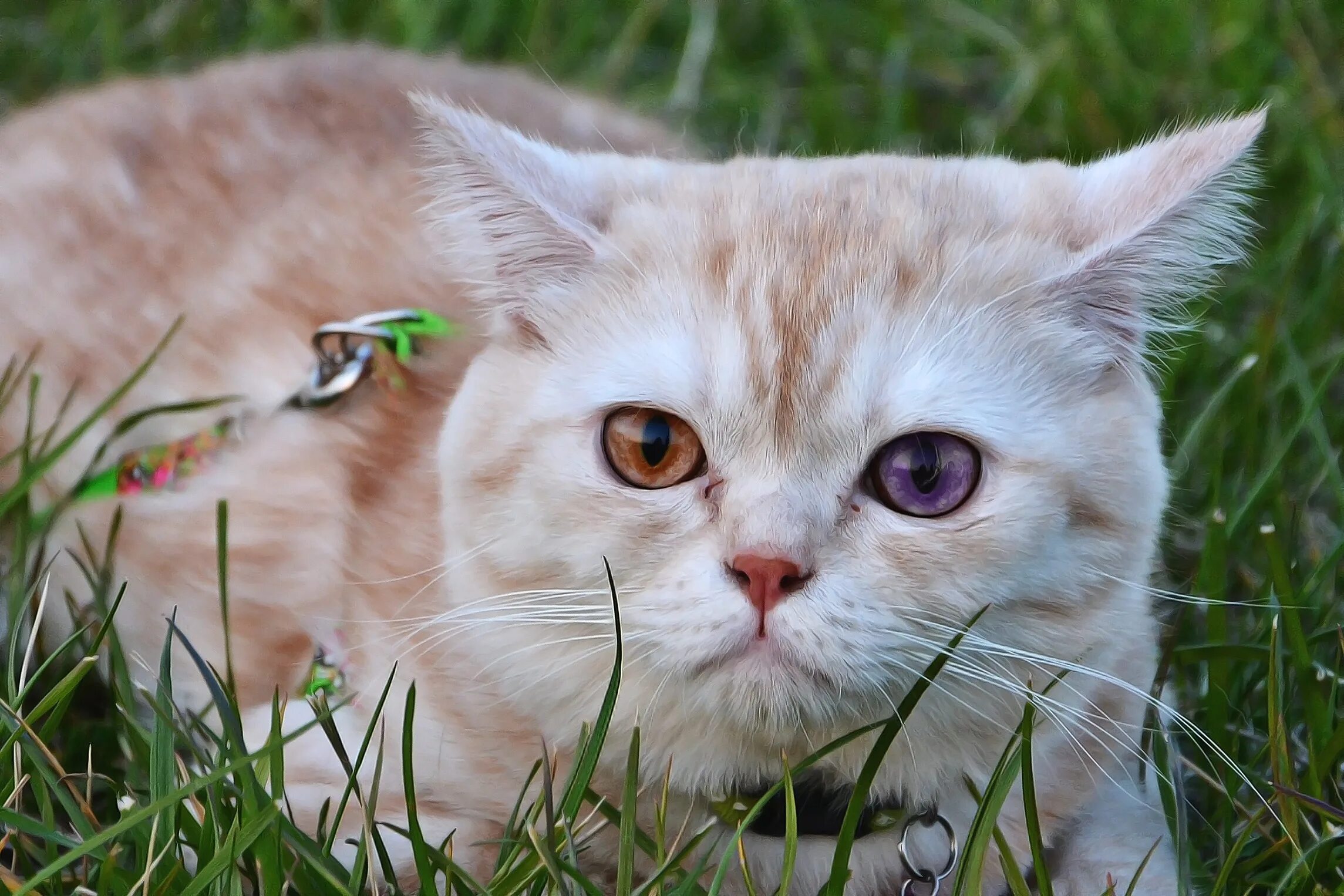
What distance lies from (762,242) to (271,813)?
0.76 metres

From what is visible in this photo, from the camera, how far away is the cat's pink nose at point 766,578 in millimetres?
1181

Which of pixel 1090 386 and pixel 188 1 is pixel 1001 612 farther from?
pixel 188 1

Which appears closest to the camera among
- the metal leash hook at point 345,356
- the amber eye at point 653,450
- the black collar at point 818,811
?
the amber eye at point 653,450

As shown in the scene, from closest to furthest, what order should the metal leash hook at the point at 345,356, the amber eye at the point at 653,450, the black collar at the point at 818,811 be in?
the amber eye at the point at 653,450
the black collar at the point at 818,811
the metal leash hook at the point at 345,356

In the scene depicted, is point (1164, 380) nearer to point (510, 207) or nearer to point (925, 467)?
point (925, 467)

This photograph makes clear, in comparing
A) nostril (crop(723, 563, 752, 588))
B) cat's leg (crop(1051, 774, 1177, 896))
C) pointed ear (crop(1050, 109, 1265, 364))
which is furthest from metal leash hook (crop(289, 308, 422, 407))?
cat's leg (crop(1051, 774, 1177, 896))

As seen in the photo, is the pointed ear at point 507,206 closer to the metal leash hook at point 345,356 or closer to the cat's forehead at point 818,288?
the cat's forehead at point 818,288

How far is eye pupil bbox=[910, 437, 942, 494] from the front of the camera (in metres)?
Result: 1.28

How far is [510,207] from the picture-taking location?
1.46 metres

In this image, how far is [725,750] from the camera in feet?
4.47

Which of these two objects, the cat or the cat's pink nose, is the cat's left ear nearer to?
the cat

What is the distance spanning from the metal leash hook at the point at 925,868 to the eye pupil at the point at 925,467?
389mm

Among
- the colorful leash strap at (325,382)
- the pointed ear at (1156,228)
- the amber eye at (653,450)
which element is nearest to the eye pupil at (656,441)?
the amber eye at (653,450)

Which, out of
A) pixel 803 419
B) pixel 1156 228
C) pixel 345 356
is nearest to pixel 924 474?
pixel 803 419
